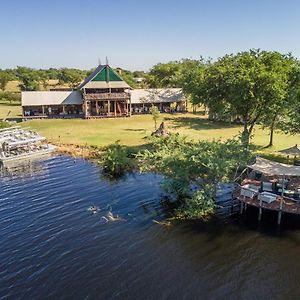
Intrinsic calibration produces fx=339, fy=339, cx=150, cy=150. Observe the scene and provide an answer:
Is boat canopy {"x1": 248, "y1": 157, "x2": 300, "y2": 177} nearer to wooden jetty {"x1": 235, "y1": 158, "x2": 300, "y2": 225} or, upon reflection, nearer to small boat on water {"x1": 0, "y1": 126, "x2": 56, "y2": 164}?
wooden jetty {"x1": 235, "y1": 158, "x2": 300, "y2": 225}

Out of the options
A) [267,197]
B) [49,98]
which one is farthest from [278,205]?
[49,98]

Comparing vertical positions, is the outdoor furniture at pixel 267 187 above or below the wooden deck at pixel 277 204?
above

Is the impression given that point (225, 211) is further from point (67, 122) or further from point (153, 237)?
point (67, 122)

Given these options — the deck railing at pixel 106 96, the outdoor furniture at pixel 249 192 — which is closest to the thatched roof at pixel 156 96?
the deck railing at pixel 106 96

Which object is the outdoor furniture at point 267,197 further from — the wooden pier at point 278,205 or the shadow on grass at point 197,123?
the shadow on grass at point 197,123

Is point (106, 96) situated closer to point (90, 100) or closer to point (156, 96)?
point (90, 100)

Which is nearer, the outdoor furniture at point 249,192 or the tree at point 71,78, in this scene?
the outdoor furniture at point 249,192
